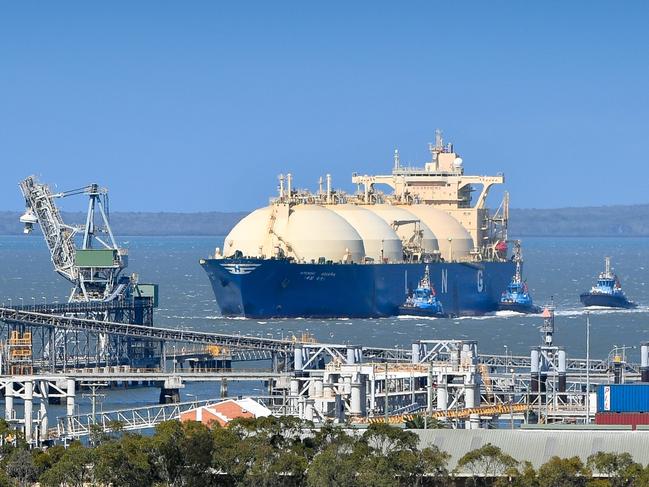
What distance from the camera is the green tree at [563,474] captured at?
48844 millimetres

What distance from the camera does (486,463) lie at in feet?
166

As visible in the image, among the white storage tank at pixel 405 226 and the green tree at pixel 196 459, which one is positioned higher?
the white storage tank at pixel 405 226

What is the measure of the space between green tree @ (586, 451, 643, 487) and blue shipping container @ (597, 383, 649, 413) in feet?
33.3

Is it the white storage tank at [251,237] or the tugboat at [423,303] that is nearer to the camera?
the white storage tank at [251,237]

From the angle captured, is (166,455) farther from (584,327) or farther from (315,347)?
(584,327)

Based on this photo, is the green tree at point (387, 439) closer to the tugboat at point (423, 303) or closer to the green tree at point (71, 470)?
the green tree at point (71, 470)

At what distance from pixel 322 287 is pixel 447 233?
15.1 meters

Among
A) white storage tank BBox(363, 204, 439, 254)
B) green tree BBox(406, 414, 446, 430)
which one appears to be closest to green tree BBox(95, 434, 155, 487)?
green tree BBox(406, 414, 446, 430)

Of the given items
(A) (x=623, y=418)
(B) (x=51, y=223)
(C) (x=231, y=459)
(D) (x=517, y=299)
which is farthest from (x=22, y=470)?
(D) (x=517, y=299)

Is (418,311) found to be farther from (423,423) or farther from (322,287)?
(423,423)

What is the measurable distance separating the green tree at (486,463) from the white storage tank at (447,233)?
92669mm

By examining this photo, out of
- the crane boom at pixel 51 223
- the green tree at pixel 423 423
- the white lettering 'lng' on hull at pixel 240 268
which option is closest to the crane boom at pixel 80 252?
the crane boom at pixel 51 223

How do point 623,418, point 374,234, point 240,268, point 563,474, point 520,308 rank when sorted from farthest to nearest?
point 520,308 → point 374,234 → point 240,268 → point 623,418 → point 563,474

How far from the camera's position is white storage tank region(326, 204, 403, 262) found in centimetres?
13662
